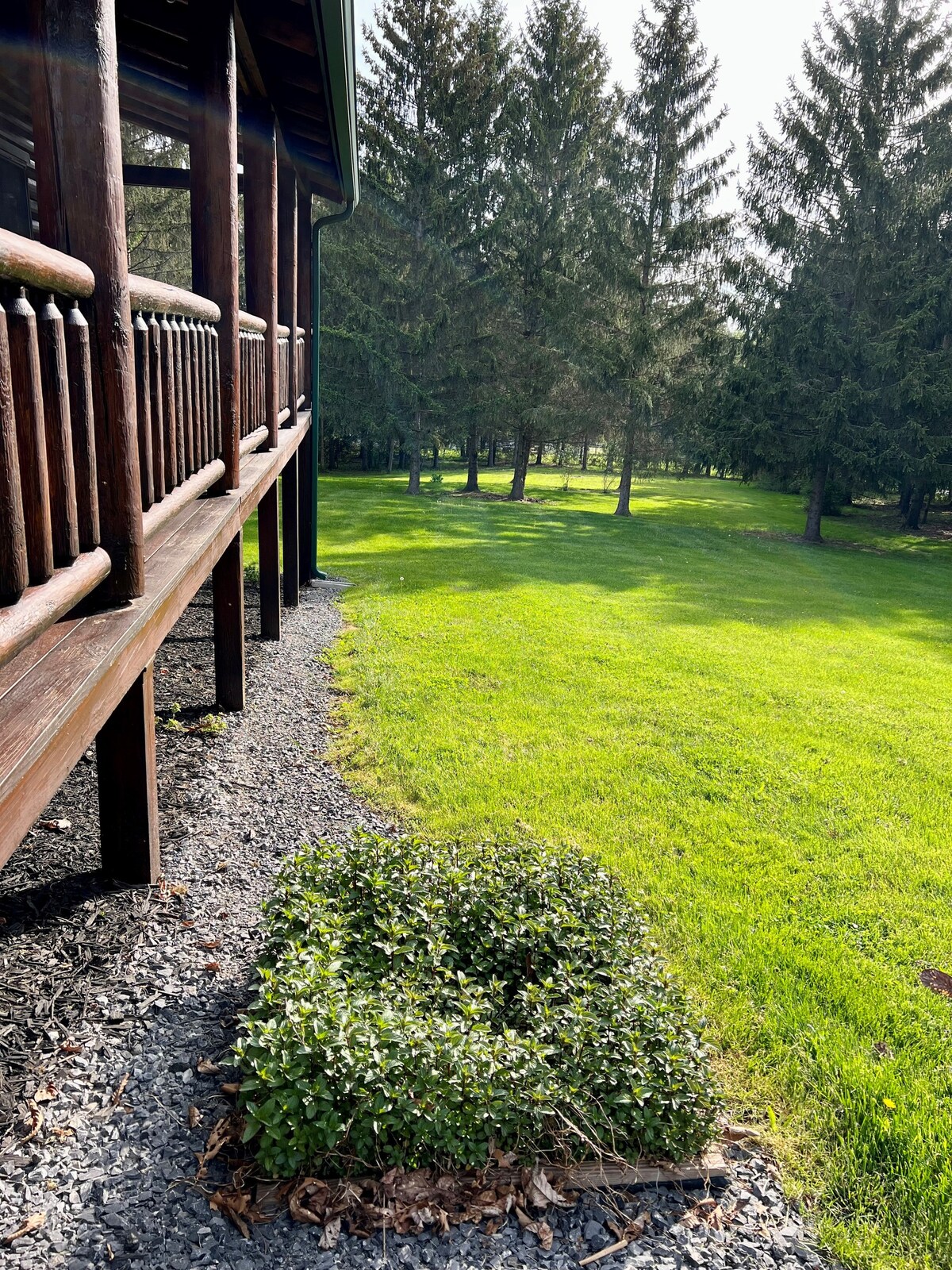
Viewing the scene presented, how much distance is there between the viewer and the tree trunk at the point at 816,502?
19203 millimetres

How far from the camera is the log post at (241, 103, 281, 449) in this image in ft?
16.1

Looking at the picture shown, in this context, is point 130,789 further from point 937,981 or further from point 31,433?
point 937,981

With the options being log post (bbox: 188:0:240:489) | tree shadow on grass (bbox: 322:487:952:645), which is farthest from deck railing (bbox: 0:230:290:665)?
tree shadow on grass (bbox: 322:487:952:645)

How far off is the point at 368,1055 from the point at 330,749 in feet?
10.2

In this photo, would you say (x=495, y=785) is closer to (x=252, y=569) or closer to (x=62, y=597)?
(x=62, y=597)

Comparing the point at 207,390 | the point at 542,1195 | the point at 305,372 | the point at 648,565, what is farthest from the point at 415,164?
the point at 542,1195

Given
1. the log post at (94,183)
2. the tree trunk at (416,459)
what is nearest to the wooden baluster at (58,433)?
the log post at (94,183)

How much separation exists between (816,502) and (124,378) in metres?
19.8

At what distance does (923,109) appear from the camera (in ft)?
60.2

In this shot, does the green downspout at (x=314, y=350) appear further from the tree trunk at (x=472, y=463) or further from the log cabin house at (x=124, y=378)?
the tree trunk at (x=472, y=463)

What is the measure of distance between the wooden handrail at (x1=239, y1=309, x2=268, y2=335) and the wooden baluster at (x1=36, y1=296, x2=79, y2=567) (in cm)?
249

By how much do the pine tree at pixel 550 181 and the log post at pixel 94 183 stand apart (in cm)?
1936

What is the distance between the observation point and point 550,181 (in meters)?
21.0

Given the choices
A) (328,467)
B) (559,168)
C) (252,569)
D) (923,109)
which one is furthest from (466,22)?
(252,569)
